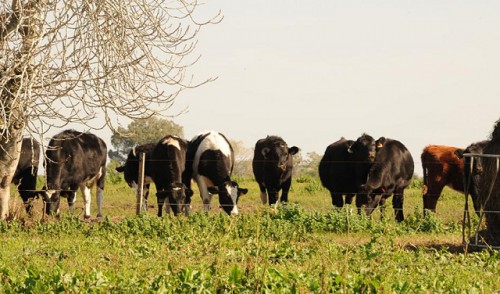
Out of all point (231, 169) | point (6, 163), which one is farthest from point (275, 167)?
point (6, 163)

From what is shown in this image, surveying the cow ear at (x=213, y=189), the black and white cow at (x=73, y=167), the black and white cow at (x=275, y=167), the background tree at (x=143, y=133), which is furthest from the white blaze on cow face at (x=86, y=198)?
the background tree at (x=143, y=133)

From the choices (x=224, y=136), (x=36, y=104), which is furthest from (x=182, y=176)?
(x=36, y=104)

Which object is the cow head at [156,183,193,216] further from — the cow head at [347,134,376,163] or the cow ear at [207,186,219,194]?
the cow head at [347,134,376,163]

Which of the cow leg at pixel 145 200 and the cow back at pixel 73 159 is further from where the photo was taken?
the cow leg at pixel 145 200

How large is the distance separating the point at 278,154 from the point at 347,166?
204cm

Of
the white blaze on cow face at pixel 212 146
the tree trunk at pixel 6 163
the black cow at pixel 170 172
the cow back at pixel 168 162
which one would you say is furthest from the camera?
the white blaze on cow face at pixel 212 146

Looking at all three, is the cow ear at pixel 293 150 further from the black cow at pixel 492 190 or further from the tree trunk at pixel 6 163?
the black cow at pixel 492 190

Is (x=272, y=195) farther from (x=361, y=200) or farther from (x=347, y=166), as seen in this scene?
(x=361, y=200)

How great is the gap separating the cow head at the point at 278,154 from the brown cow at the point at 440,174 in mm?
3766

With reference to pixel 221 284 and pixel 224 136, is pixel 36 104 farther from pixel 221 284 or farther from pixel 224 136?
pixel 224 136

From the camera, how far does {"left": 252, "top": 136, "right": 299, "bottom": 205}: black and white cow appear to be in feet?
81.4

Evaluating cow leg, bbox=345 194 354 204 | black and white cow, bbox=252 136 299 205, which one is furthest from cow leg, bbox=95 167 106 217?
cow leg, bbox=345 194 354 204

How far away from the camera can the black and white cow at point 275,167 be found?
24812 millimetres

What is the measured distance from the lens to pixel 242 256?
11.1 metres
